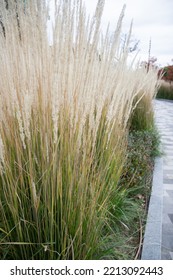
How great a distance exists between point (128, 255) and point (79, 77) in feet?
3.97

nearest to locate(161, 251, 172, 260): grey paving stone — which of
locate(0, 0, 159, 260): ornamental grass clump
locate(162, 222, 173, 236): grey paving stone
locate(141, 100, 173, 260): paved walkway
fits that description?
locate(141, 100, 173, 260): paved walkway

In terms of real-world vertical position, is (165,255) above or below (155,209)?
below

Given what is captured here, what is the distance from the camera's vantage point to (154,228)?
1.99 meters

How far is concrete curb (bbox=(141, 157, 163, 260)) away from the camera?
1.70m

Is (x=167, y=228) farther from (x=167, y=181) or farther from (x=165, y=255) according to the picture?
(x=167, y=181)

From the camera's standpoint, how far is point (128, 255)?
164 cm

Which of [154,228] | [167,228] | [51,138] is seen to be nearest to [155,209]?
[167,228]

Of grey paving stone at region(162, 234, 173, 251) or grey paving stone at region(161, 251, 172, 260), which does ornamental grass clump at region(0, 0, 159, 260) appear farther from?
grey paving stone at region(162, 234, 173, 251)

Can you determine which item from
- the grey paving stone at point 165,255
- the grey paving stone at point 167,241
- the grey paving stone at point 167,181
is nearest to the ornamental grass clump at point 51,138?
the grey paving stone at point 165,255

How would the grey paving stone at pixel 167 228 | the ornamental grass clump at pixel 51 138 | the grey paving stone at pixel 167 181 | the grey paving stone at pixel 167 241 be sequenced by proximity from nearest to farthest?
the ornamental grass clump at pixel 51 138 < the grey paving stone at pixel 167 241 < the grey paving stone at pixel 167 228 < the grey paving stone at pixel 167 181

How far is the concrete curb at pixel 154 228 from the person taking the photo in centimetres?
170

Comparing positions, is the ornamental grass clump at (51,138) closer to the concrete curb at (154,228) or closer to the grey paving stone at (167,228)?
the concrete curb at (154,228)

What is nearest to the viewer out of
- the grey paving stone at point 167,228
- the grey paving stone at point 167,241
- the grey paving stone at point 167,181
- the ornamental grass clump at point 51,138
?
the ornamental grass clump at point 51,138

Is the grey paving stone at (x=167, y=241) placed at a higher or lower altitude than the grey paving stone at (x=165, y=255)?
lower
